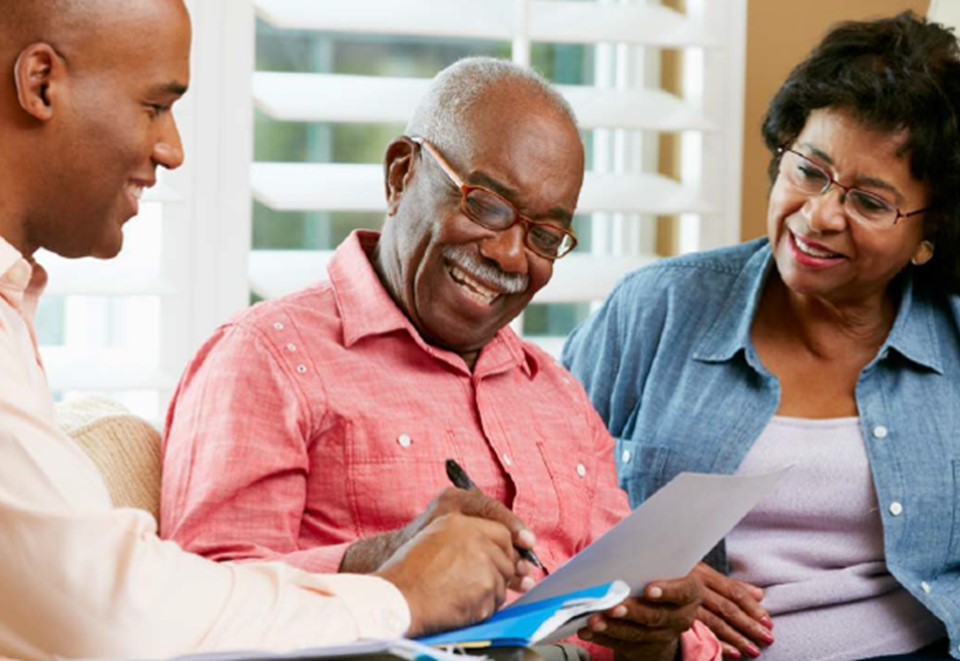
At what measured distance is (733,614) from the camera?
218 cm

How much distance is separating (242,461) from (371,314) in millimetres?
272

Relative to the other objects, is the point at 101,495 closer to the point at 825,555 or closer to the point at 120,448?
the point at 120,448

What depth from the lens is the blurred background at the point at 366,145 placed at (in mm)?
2465

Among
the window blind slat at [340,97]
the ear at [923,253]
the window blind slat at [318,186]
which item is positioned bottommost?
the ear at [923,253]

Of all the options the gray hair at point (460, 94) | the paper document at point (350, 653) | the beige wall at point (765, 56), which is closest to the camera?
the paper document at point (350, 653)

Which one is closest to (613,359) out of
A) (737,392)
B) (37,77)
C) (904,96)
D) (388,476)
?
(737,392)

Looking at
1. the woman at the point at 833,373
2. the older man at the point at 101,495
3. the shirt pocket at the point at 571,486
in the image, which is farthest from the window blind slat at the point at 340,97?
the older man at the point at 101,495

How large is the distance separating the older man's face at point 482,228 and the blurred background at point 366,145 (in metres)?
0.63

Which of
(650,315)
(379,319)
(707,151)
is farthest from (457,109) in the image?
(707,151)

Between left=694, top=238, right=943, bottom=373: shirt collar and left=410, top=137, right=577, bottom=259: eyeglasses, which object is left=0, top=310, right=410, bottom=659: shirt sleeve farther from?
left=694, top=238, right=943, bottom=373: shirt collar

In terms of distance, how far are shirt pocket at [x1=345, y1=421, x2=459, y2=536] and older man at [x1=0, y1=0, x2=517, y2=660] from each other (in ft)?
1.08

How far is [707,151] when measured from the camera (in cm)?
286

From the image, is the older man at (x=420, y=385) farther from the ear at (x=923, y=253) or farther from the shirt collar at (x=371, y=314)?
the ear at (x=923, y=253)

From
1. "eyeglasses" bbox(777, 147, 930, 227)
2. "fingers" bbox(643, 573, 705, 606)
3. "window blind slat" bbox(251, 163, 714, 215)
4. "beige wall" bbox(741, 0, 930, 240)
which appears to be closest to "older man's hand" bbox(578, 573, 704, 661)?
"fingers" bbox(643, 573, 705, 606)
